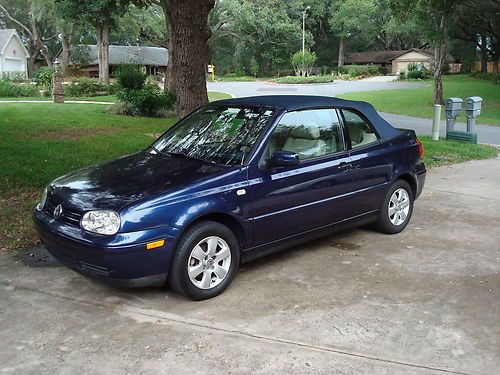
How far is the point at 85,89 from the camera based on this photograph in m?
35.8

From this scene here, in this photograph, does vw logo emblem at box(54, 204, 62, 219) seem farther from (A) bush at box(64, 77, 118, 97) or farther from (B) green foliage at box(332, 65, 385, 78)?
(B) green foliage at box(332, 65, 385, 78)

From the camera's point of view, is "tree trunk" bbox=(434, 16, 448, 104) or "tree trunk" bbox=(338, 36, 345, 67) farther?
"tree trunk" bbox=(338, 36, 345, 67)

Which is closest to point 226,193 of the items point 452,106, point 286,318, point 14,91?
point 286,318

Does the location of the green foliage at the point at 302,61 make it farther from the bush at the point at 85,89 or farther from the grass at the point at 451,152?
the grass at the point at 451,152

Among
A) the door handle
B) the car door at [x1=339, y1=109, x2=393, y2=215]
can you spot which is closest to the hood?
the door handle

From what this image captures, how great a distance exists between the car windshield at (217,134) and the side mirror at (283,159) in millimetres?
235

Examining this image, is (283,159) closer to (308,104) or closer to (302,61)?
(308,104)

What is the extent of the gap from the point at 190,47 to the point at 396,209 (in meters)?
7.68

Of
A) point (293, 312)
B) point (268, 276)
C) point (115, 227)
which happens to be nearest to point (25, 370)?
point (115, 227)

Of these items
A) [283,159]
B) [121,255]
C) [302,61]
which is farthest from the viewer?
[302,61]

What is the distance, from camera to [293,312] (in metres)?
4.15

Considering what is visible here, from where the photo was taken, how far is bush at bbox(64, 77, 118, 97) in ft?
116

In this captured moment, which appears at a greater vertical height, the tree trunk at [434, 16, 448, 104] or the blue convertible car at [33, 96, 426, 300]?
the tree trunk at [434, 16, 448, 104]

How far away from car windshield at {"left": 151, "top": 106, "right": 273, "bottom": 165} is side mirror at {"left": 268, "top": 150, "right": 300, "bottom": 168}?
0.77 feet
